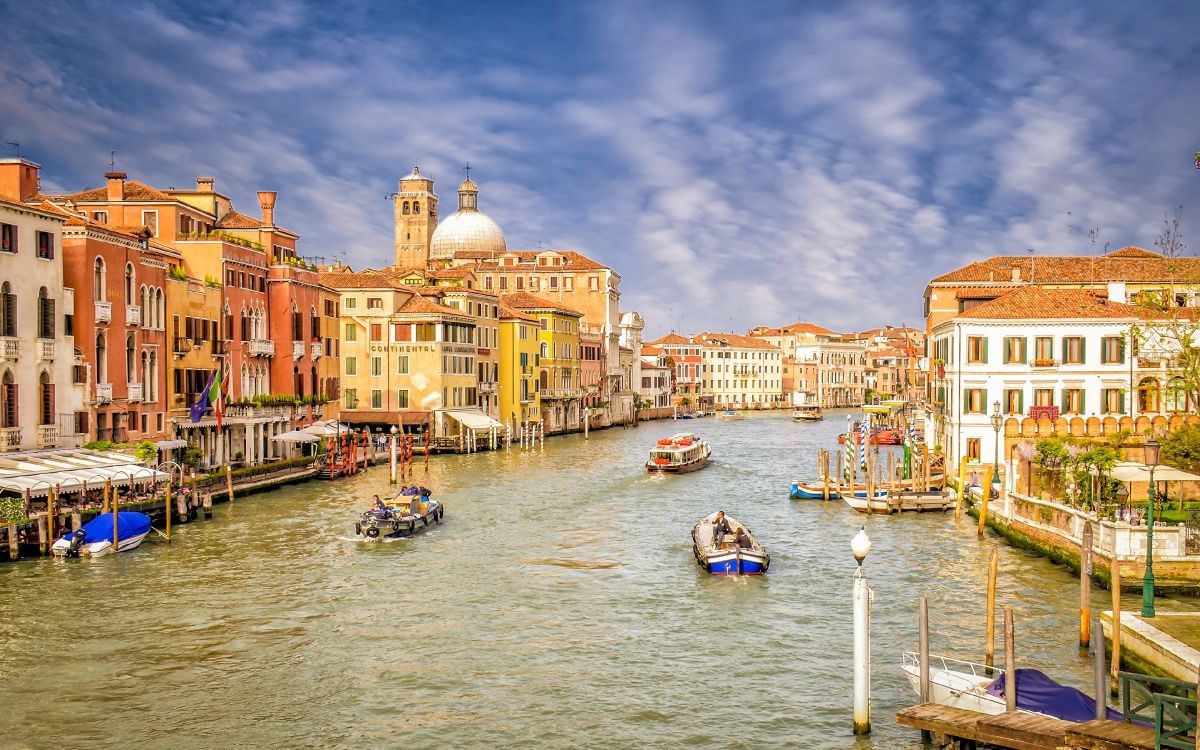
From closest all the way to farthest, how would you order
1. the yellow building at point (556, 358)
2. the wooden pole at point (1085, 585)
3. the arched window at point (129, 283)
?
the wooden pole at point (1085, 585)
the arched window at point (129, 283)
the yellow building at point (556, 358)

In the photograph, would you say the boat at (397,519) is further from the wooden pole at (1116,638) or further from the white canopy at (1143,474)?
the wooden pole at (1116,638)

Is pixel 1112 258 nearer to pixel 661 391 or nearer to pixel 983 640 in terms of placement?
pixel 983 640

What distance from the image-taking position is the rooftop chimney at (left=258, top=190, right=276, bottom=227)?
134ft

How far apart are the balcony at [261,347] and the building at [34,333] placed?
1058cm

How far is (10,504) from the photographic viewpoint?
73.4ft

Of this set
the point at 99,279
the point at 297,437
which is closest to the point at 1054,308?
the point at 297,437

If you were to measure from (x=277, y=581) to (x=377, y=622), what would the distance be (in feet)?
12.7

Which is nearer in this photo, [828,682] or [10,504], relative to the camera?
[828,682]

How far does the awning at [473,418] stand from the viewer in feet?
176

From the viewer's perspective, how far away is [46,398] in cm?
2667

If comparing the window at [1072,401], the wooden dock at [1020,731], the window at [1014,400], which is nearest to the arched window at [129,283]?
the wooden dock at [1020,731]

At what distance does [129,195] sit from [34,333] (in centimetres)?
1057

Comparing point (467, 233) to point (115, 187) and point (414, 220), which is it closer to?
point (414, 220)

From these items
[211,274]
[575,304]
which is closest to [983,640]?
[211,274]
